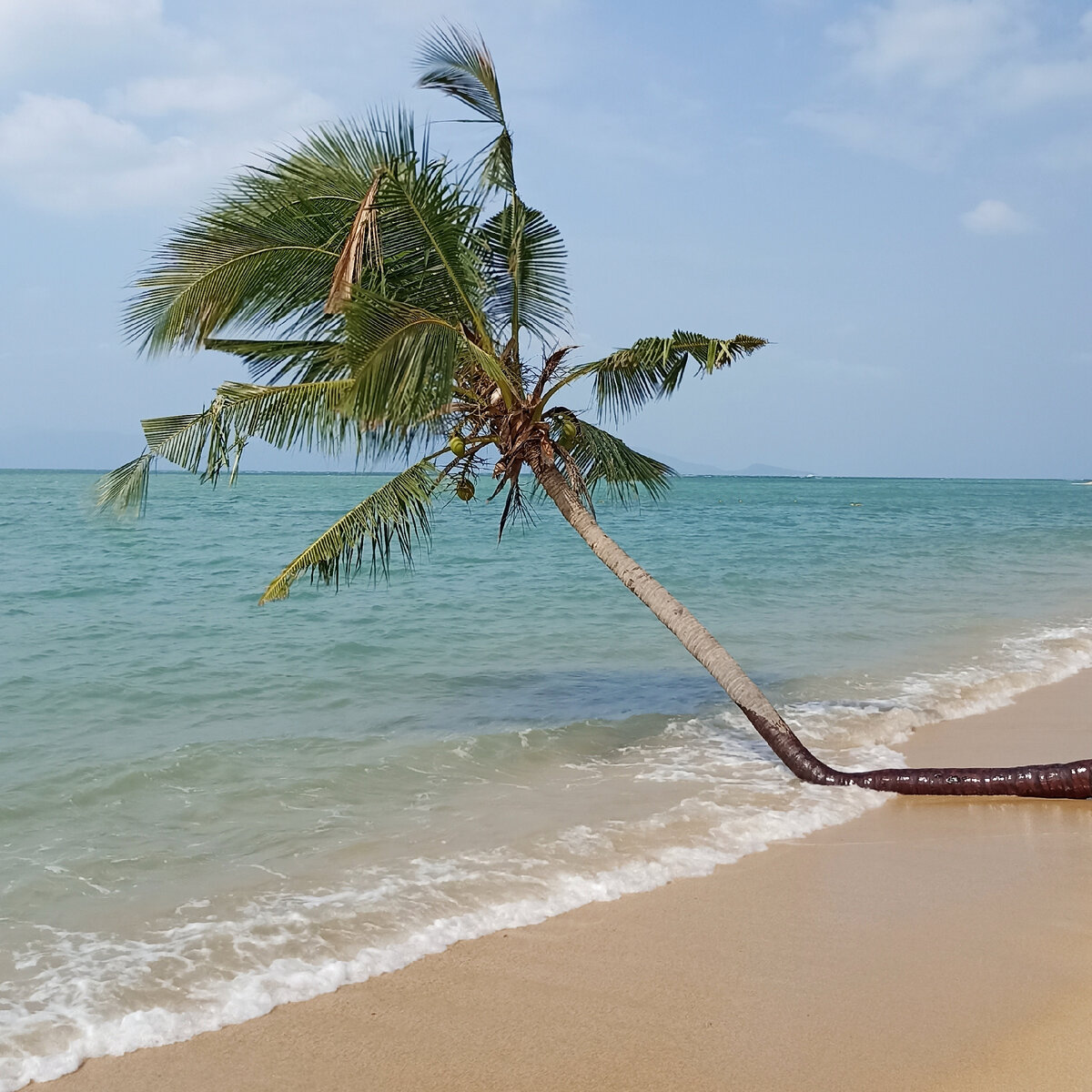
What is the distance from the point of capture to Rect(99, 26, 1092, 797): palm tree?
692 cm

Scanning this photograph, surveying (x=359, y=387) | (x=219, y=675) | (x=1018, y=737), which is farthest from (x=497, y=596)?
(x=359, y=387)

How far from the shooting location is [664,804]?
7.04 metres

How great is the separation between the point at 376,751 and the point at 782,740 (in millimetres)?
3400

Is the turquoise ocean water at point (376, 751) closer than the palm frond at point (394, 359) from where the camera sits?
Yes

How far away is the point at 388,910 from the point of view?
17.3 feet

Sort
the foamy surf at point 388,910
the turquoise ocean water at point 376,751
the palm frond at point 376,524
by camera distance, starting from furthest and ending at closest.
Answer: the palm frond at point 376,524, the turquoise ocean water at point 376,751, the foamy surf at point 388,910

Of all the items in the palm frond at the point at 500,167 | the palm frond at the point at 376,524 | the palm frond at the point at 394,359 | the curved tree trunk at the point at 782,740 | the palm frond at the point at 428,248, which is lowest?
the curved tree trunk at the point at 782,740

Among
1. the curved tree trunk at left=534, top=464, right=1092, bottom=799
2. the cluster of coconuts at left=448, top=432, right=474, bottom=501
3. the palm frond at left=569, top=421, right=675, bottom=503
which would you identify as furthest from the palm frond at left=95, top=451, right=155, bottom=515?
the palm frond at left=569, top=421, right=675, bottom=503

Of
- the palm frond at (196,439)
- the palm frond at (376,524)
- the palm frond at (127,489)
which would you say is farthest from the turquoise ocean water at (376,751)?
the palm frond at (196,439)

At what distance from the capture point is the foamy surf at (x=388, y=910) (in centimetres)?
424

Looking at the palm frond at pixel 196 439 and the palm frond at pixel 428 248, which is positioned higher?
the palm frond at pixel 428 248

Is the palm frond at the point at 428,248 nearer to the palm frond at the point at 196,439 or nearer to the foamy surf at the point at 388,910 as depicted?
the palm frond at the point at 196,439

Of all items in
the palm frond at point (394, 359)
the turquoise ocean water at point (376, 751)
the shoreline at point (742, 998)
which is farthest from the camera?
the palm frond at point (394, 359)

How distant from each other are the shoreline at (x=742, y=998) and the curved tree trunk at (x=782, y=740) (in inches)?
37.7
